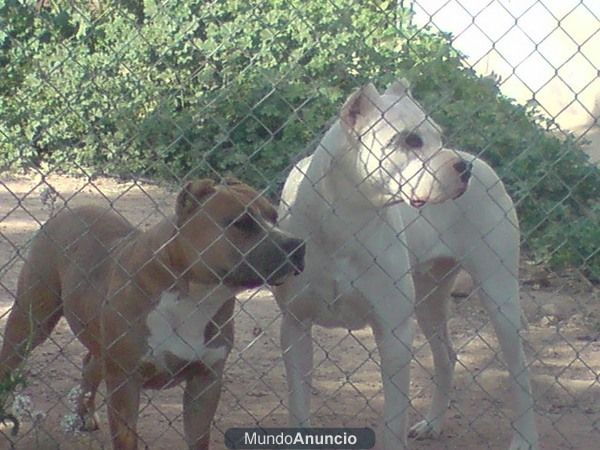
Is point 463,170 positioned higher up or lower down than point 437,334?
higher up

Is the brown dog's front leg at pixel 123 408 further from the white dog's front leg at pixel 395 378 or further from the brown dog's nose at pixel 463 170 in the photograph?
the brown dog's nose at pixel 463 170

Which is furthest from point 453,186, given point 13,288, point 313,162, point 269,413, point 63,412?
point 13,288

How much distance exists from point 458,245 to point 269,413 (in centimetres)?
104

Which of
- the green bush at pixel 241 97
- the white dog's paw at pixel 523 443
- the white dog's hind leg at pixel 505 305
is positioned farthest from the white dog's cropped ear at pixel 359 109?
the green bush at pixel 241 97

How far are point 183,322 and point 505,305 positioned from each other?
4.66 ft

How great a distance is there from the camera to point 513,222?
449 centimetres

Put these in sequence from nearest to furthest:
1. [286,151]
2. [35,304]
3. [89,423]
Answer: [35,304], [89,423], [286,151]

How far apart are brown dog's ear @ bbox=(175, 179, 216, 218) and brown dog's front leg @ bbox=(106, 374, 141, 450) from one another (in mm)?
570

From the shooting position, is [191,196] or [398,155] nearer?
[191,196]

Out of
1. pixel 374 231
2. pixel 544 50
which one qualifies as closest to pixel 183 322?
pixel 374 231

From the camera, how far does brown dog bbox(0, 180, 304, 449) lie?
11.8 feet

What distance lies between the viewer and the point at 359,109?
388cm

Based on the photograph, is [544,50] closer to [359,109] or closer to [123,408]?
[359,109]

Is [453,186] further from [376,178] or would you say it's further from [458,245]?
[458,245]
